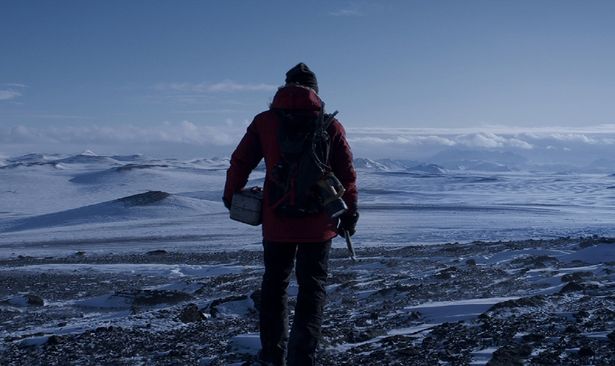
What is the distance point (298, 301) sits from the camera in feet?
13.6

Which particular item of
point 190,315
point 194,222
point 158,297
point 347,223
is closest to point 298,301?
point 347,223

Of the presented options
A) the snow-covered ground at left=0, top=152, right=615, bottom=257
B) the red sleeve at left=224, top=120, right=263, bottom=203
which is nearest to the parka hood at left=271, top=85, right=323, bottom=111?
the red sleeve at left=224, top=120, right=263, bottom=203

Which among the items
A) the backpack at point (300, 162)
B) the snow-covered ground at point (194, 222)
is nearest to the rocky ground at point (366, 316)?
the backpack at point (300, 162)

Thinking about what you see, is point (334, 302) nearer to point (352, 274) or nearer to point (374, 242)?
point (352, 274)

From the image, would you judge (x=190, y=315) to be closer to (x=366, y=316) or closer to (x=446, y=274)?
(x=366, y=316)

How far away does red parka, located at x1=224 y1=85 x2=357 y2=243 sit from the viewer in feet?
13.1

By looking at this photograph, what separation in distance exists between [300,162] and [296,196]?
208mm

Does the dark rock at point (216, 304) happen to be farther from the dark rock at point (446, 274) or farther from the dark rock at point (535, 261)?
the dark rock at point (535, 261)

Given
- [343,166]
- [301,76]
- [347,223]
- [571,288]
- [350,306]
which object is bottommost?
[350,306]

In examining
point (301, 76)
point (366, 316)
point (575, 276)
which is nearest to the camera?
point (301, 76)

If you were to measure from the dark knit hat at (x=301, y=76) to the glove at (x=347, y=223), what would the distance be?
821mm

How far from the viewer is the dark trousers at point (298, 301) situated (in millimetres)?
4035

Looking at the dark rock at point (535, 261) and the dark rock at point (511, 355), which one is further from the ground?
the dark rock at point (511, 355)

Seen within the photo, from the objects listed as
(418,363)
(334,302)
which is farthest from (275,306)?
(334,302)
